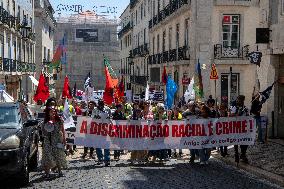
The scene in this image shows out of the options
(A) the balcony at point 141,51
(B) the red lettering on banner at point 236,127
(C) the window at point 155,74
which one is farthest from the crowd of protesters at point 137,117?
(A) the balcony at point 141,51

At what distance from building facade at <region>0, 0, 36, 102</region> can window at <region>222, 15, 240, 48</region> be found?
1394cm

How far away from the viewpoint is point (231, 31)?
2819 centimetres

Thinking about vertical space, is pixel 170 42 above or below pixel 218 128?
above

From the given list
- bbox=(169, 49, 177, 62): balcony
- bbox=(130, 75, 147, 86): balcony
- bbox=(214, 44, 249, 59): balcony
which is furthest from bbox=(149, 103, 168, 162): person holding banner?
bbox=(130, 75, 147, 86): balcony

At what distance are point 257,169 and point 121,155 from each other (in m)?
4.89

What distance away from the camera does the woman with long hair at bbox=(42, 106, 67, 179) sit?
10922mm

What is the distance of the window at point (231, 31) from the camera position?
28016 mm

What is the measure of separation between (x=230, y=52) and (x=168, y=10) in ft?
26.3

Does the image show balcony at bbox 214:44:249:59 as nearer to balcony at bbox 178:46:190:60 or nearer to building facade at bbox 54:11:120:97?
balcony at bbox 178:46:190:60

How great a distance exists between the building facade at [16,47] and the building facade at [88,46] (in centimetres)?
3167

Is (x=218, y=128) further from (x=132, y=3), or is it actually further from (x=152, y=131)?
(x=132, y=3)

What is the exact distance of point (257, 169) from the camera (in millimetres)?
11836

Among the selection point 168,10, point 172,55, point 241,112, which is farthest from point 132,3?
point 241,112

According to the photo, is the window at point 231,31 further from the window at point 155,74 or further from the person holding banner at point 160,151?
the person holding banner at point 160,151
